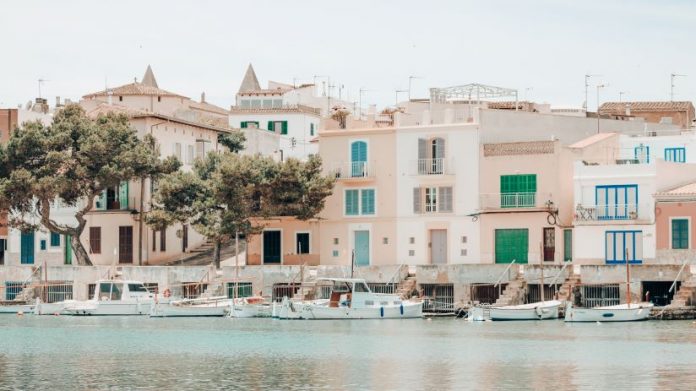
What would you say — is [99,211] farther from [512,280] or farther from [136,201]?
[512,280]

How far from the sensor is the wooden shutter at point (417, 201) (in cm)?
8350

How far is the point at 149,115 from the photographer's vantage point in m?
92.0

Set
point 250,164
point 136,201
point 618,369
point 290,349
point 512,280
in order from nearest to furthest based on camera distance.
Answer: point 618,369 < point 290,349 < point 512,280 < point 250,164 < point 136,201

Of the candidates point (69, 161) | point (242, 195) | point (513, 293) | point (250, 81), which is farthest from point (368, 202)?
point (250, 81)

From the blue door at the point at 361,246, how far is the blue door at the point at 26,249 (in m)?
20.6

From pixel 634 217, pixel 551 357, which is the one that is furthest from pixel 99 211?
pixel 551 357

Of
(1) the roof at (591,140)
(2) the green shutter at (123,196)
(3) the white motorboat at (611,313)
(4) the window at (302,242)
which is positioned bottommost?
(3) the white motorboat at (611,313)

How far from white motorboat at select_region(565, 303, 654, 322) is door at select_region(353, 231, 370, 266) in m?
16.0

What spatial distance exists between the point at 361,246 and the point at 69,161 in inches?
630

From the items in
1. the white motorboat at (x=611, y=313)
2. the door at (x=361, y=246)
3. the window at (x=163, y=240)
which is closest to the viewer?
the white motorboat at (x=611, y=313)

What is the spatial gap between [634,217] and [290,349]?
2306 centimetres

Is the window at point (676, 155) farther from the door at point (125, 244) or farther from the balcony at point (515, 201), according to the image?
the door at point (125, 244)

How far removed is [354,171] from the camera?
278ft

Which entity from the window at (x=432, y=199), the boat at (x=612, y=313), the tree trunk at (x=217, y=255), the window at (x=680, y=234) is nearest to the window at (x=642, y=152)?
the window at (x=680, y=234)
